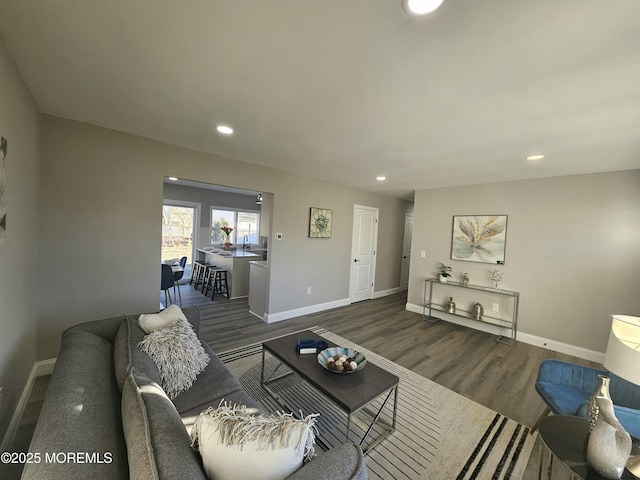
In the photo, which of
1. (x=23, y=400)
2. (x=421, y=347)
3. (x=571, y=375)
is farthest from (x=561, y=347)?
(x=23, y=400)

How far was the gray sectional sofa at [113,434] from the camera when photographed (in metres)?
0.74

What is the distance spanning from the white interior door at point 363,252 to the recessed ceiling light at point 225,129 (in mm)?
3199

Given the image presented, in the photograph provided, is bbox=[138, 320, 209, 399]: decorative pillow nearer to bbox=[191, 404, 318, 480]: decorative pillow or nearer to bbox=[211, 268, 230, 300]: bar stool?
bbox=[191, 404, 318, 480]: decorative pillow

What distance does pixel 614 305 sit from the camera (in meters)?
3.16

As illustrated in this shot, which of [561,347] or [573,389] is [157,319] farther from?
[561,347]

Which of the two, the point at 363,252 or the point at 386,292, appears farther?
the point at 386,292

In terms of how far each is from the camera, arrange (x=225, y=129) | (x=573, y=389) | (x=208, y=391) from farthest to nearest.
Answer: (x=225, y=129)
(x=573, y=389)
(x=208, y=391)

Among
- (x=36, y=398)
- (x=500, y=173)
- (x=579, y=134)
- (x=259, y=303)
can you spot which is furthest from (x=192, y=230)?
(x=579, y=134)

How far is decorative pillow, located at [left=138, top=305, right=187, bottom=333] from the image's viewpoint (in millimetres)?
1766

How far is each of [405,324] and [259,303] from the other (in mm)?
2519

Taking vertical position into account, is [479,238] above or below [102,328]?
above

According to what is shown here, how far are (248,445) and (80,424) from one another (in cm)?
60

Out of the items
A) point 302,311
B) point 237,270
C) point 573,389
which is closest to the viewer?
point 573,389

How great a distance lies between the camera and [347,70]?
1483mm
